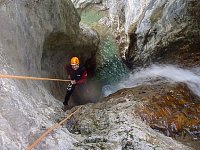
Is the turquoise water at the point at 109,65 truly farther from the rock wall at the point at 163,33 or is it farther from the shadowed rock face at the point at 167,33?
the shadowed rock face at the point at 167,33

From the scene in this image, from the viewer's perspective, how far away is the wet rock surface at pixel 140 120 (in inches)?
216

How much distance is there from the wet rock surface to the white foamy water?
96cm

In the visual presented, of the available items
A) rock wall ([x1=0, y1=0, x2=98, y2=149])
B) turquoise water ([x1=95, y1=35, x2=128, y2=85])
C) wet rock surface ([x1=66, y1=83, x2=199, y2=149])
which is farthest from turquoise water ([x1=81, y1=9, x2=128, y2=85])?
wet rock surface ([x1=66, y1=83, x2=199, y2=149])

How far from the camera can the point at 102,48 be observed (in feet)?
55.6

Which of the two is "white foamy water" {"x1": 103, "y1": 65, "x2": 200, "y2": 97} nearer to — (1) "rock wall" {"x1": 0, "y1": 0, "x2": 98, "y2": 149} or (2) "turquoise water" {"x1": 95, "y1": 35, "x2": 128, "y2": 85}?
(2) "turquoise water" {"x1": 95, "y1": 35, "x2": 128, "y2": 85}

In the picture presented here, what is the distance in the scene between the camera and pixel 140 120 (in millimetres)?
6695

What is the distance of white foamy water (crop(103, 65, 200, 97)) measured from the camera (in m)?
9.85

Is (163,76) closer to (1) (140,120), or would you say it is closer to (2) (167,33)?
(2) (167,33)

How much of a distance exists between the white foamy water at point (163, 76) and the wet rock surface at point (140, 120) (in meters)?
0.96

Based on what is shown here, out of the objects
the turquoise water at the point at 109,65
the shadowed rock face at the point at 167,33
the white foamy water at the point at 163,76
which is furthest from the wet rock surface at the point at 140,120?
the turquoise water at the point at 109,65

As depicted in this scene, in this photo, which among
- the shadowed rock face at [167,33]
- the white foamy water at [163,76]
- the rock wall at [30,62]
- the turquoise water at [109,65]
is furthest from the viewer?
the turquoise water at [109,65]

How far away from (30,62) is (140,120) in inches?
123

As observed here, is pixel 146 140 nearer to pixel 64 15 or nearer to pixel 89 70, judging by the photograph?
pixel 64 15

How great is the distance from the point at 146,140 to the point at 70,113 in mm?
2169
